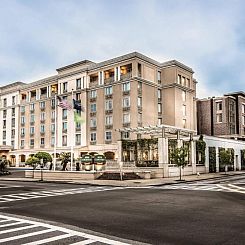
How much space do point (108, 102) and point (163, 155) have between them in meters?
28.6

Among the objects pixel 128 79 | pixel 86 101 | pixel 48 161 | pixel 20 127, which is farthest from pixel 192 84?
pixel 20 127

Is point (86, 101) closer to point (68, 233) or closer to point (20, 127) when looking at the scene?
point (20, 127)

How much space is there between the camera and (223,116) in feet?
260

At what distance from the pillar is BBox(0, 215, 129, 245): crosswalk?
2849cm

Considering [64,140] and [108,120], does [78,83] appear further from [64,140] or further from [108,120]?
[64,140]

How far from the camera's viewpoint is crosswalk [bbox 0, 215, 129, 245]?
26.4 feet

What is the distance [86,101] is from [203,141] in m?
29.0

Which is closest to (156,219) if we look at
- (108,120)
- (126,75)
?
(126,75)

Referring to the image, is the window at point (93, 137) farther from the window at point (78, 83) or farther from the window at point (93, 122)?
the window at point (78, 83)

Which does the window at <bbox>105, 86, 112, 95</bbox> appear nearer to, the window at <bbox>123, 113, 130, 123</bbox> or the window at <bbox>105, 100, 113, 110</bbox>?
the window at <bbox>105, 100, 113, 110</bbox>

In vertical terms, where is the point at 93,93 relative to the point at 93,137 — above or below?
above

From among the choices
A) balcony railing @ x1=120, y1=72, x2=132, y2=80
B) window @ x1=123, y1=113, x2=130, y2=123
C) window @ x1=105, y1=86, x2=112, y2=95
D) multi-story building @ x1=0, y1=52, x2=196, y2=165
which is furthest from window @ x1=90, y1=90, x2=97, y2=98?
window @ x1=123, y1=113, x2=130, y2=123

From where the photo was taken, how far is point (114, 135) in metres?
63.2

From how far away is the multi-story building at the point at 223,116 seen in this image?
79250 mm
